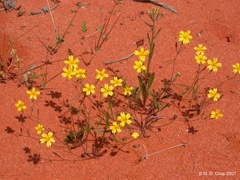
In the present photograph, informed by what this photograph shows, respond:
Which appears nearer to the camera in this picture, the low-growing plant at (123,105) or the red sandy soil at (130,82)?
the red sandy soil at (130,82)

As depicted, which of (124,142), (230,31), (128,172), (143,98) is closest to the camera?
(128,172)

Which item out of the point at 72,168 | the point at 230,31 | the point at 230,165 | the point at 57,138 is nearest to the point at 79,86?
the point at 57,138

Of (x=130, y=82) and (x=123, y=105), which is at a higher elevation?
(x=130, y=82)

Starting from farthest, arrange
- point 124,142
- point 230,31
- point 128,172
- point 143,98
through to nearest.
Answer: point 230,31 → point 143,98 → point 124,142 → point 128,172

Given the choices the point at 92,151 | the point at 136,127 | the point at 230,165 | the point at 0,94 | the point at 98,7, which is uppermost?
the point at 98,7

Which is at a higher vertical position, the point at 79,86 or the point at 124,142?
the point at 79,86

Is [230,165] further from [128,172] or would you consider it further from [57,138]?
[57,138]

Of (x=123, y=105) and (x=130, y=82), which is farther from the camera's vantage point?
(x=130, y=82)

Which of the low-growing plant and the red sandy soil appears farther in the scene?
the low-growing plant
